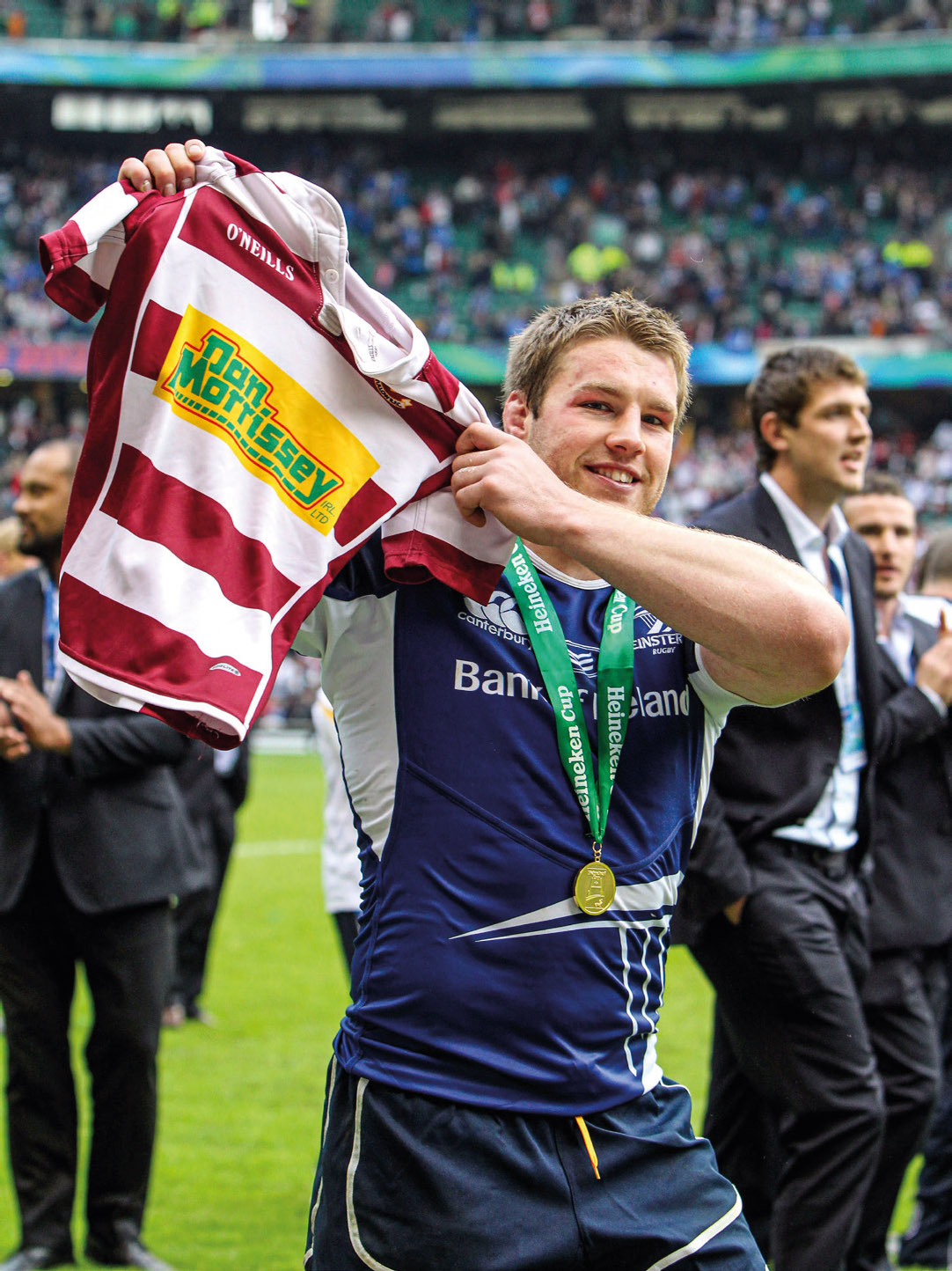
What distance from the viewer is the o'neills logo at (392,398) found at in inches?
84.7

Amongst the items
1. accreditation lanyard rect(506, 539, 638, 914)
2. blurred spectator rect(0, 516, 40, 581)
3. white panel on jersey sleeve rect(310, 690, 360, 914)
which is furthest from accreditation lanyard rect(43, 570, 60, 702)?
accreditation lanyard rect(506, 539, 638, 914)

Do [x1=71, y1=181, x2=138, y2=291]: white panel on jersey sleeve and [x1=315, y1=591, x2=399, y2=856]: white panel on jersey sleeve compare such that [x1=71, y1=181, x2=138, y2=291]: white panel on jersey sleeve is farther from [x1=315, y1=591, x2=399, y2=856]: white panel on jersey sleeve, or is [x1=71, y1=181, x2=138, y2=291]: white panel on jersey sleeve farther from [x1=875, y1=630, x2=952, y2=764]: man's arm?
[x1=875, y1=630, x2=952, y2=764]: man's arm

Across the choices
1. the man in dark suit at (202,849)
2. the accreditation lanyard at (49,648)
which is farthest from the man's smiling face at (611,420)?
the man in dark suit at (202,849)

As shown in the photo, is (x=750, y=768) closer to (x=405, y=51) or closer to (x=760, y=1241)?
(x=760, y=1241)

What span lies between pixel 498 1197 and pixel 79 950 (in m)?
2.90

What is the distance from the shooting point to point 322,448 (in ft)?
6.96

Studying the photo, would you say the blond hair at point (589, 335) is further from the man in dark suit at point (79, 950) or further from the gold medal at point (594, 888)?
the man in dark suit at point (79, 950)

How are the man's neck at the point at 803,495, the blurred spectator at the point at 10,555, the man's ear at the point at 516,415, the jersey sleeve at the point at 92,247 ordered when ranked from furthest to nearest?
the blurred spectator at the point at 10,555 → the man's neck at the point at 803,495 → the man's ear at the point at 516,415 → the jersey sleeve at the point at 92,247

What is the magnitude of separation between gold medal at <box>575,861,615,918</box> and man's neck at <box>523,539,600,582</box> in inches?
18.5

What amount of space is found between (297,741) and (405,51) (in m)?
16.8

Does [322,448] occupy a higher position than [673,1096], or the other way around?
[322,448]

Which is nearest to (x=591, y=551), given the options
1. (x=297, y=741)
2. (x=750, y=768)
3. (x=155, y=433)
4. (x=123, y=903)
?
(x=155, y=433)

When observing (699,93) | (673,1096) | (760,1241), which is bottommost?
(760,1241)

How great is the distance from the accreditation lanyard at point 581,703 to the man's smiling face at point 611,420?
17 cm
